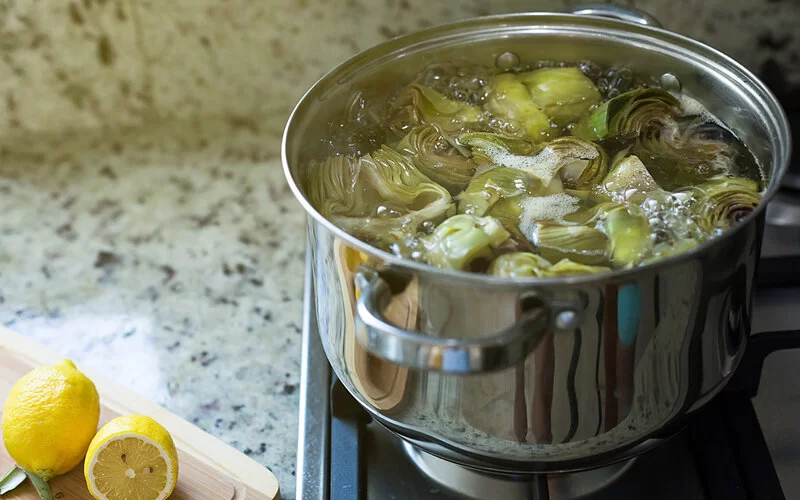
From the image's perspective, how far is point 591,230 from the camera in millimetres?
650

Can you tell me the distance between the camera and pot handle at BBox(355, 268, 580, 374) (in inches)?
19.7

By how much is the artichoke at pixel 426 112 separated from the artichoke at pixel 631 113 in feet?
0.37

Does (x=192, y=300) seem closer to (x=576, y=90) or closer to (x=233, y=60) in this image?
(x=233, y=60)

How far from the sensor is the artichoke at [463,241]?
2.02 ft

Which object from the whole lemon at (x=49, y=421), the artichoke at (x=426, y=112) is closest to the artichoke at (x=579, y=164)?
the artichoke at (x=426, y=112)

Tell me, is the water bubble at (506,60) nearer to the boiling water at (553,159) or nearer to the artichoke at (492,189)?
the boiling water at (553,159)

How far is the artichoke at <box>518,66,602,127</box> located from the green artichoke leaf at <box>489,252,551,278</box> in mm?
229

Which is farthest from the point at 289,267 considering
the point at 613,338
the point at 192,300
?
the point at 613,338

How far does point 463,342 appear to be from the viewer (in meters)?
0.49

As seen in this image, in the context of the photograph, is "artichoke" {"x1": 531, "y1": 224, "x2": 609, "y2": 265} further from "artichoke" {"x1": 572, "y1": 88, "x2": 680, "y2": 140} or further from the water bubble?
the water bubble

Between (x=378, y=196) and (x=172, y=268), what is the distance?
426 millimetres

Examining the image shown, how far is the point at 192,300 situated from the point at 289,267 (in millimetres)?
129

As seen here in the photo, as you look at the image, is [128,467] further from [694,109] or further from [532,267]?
[694,109]

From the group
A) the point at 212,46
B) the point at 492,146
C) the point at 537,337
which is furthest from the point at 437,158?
the point at 212,46
